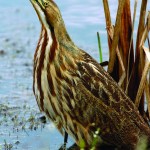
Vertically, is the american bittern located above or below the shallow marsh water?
above

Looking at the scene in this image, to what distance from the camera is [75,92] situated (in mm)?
6547

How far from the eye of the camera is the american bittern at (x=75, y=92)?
6.53m

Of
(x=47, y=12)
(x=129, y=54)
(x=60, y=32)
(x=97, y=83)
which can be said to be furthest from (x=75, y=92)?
(x=129, y=54)

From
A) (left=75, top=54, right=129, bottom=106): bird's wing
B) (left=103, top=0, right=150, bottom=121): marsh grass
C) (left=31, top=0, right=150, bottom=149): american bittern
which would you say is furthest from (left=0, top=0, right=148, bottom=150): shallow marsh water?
(left=103, top=0, right=150, bottom=121): marsh grass

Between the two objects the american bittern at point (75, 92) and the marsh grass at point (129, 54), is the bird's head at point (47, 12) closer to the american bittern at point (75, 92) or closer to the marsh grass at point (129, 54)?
the american bittern at point (75, 92)

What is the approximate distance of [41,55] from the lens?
21.6ft

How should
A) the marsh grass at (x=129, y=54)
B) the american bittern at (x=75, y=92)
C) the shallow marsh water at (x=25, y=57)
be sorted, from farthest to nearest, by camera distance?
the shallow marsh water at (x=25, y=57) → the marsh grass at (x=129, y=54) → the american bittern at (x=75, y=92)

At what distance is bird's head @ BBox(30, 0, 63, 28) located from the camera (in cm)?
642

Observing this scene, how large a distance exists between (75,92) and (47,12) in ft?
2.04

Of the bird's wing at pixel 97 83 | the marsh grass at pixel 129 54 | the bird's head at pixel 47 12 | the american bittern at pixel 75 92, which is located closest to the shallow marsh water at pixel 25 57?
the american bittern at pixel 75 92

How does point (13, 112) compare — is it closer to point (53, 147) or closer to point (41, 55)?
point (53, 147)

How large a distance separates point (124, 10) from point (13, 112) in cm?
148

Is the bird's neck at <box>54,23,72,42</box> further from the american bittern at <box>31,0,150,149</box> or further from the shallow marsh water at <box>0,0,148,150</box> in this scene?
the shallow marsh water at <box>0,0,148,150</box>

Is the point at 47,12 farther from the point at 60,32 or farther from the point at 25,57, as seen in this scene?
the point at 25,57
